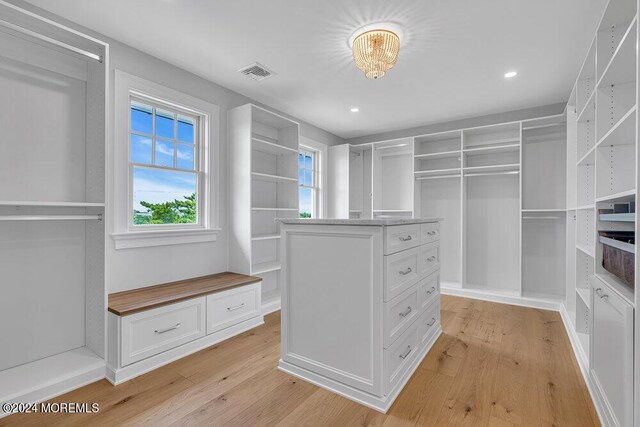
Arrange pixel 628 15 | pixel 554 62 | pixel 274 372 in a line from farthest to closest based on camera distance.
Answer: pixel 554 62 < pixel 274 372 < pixel 628 15

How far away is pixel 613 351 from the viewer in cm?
150

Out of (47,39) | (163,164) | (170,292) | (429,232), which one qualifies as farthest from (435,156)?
(47,39)

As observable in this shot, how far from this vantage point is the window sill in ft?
8.55

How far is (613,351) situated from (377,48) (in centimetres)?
233

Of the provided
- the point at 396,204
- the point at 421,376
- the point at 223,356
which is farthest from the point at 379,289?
the point at 396,204

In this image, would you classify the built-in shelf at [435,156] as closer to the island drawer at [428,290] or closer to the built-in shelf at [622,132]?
the island drawer at [428,290]

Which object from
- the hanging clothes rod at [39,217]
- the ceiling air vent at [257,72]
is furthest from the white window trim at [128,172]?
the ceiling air vent at [257,72]

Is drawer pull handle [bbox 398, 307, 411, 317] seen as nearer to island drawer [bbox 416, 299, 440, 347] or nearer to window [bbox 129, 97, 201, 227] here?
island drawer [bbox 416, 299, 440, 347]

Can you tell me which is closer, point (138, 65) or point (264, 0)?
point (264, 0)

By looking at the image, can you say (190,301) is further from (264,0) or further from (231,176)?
(264,0)

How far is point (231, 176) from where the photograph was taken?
3518 mm

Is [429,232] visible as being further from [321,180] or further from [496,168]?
[321,180]

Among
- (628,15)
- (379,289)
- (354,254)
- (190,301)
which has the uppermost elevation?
(628,15)

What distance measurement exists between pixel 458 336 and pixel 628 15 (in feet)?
8.71
